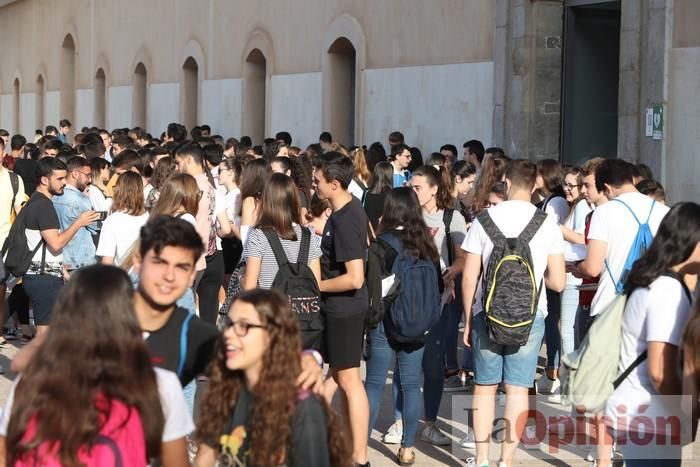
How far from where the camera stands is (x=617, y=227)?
6.16 m

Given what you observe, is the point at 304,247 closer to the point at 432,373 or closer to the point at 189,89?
the point at 432,373

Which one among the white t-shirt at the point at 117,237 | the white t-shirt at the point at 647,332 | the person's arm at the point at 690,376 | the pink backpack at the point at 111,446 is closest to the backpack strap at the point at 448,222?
the white t-shirt at the point at 117,237

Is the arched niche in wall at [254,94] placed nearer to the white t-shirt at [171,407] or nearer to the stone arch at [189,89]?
the stone arch at [189,89]

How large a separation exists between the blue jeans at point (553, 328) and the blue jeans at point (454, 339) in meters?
0.58

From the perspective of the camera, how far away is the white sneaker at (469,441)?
22.9 feet

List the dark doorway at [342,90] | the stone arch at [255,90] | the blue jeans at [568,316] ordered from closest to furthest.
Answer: the blue jeans at [568,316]
the dark doorway at [342,90]
the stone arch at [255,90]

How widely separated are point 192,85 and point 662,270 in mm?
22311

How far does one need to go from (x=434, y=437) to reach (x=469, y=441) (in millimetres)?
209

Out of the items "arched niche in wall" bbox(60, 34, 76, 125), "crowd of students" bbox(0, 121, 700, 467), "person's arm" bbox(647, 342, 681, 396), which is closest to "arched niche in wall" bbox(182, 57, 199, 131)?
"arched niche in wall" bbox(60, 34, 76, 125)

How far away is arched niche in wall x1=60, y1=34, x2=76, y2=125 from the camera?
35922mm

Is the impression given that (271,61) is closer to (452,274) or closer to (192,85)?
(192,85)

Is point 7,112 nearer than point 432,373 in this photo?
No

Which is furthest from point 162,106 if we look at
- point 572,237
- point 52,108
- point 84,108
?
point 572,237

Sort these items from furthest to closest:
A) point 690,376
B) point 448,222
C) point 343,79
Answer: point 343,79 → point 448,222 → point 690,376
